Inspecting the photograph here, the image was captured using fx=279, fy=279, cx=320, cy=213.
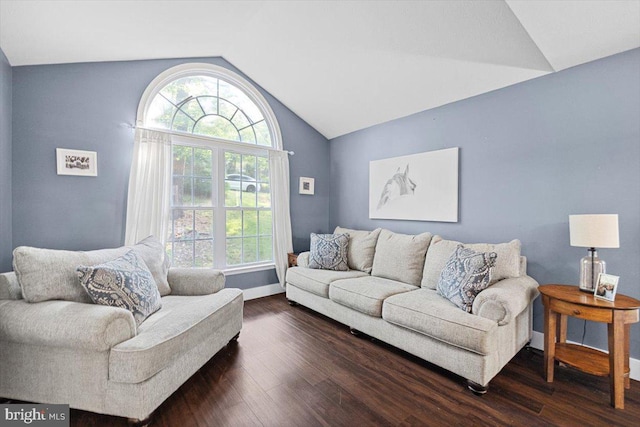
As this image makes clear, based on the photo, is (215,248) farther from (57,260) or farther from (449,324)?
(449,324)

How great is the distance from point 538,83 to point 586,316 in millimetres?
1919

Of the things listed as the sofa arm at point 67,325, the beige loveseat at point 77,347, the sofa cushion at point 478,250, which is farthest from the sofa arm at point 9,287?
the sofa cushion at point 478,250

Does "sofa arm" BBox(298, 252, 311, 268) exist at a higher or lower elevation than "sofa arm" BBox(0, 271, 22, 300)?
lower

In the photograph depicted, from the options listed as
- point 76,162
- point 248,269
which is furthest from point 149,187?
point 248,269

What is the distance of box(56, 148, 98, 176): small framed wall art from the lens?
8.27ft

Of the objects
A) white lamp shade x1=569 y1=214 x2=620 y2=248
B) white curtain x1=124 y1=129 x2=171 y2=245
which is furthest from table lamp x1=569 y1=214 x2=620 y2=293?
white curtain x1=124 y1=129 x2=171 y2=245

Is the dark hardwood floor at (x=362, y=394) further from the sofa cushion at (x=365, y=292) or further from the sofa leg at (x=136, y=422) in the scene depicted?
the sofa cushion at (x=365, y=292)

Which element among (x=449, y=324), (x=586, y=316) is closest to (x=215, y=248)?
(x=449, y=324)

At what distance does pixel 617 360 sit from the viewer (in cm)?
169

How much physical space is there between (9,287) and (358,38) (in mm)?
3168

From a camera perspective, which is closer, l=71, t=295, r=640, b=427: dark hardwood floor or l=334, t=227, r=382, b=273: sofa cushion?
l=71, t=295, r=640, b=427: dark hardwood floor

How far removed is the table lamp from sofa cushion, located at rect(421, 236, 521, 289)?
42cm

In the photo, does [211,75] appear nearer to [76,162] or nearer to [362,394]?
[76,162]

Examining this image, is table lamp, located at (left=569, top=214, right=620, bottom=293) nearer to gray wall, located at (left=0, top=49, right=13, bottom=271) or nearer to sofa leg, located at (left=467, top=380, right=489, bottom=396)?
sofa leg, located at (left=467, top=380, right=489, bottom=396)
